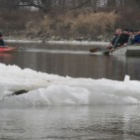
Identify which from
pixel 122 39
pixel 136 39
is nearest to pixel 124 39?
pixel 122 39

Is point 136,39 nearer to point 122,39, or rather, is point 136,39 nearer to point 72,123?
point 122,39

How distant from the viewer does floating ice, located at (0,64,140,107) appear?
14344mm

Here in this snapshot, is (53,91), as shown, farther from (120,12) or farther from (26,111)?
(120,12)

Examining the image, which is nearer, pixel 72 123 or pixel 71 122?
pixel 72 123

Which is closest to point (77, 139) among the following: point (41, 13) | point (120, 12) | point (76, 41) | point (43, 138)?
point (43, 138)

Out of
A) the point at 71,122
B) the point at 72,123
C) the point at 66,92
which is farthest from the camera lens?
the point at 66,92

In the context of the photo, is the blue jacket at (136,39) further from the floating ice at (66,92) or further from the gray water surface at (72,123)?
the gray water surface at (72,123)

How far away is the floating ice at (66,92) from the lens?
1434cm

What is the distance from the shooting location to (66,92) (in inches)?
572

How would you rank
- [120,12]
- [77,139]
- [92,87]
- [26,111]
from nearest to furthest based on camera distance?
[77,139] < [26,111] < [92,87] < [120,12]

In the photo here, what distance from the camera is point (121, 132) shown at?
11.4 meters

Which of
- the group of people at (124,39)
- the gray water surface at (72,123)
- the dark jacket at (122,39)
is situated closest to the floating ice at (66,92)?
the gray water surface at (72,123)

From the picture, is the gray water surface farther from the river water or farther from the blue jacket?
the blue jacket

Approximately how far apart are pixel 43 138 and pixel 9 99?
3.65m
